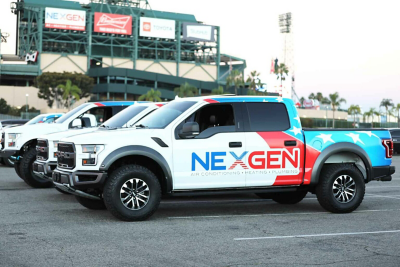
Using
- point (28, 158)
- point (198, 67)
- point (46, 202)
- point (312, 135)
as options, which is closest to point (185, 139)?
point (312, 135)

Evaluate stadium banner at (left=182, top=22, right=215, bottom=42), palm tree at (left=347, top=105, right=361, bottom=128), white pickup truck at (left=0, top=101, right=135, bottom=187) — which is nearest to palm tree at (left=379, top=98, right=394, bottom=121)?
palm tree at (left=347, top=105, right=361, bottom=128)

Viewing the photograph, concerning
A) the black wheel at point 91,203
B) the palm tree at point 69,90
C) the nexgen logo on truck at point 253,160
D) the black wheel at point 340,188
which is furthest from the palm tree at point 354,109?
the black wheel at point 91,203

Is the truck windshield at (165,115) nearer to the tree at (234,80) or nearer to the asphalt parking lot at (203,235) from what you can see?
the asphalt parking lot at (203,235)

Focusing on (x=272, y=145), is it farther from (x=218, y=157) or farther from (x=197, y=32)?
(x=197, y=32)

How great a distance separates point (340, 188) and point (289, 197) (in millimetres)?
1452

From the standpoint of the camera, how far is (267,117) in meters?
10.0

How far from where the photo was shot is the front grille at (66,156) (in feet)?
30.2

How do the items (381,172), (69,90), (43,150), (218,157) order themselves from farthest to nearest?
(69,90) → (43,150) → (381,172) → (218,157)

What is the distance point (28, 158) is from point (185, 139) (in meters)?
6.35

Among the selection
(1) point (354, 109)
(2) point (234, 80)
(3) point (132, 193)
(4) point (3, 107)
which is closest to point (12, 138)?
(3) point (132, 193)

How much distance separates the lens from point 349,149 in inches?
409

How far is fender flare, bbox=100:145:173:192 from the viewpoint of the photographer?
8.95m

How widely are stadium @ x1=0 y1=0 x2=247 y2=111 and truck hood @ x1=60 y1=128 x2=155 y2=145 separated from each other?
99.8m

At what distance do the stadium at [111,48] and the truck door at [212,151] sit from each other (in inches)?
3923
